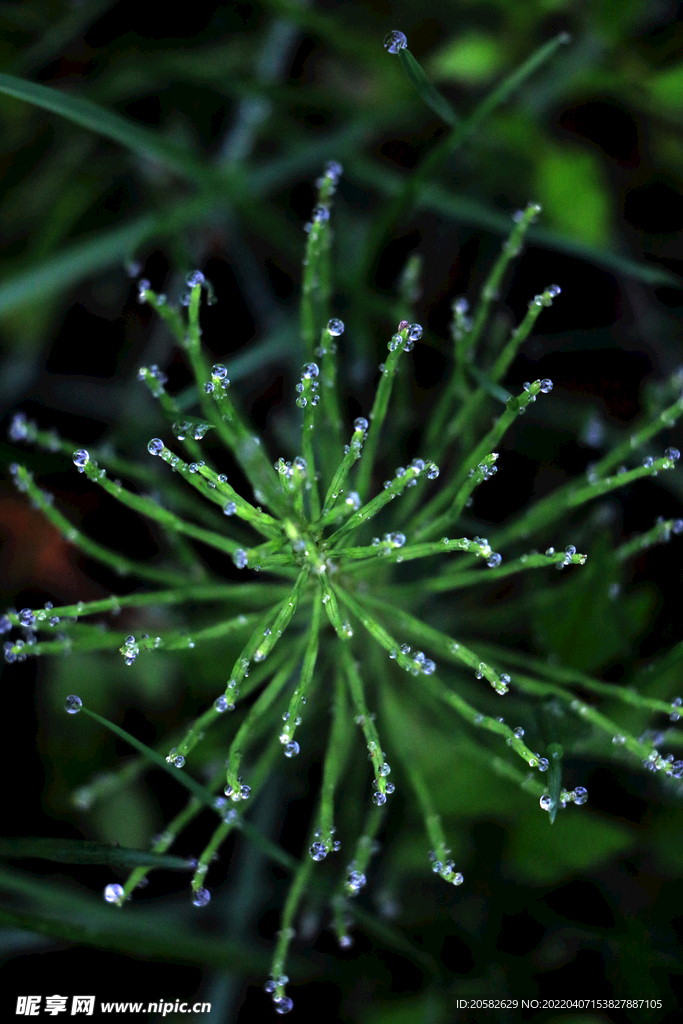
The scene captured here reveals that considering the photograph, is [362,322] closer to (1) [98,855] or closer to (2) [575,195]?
(2) [575,195]

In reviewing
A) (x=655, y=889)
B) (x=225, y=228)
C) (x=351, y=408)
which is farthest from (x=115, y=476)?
(x=655, y=889)

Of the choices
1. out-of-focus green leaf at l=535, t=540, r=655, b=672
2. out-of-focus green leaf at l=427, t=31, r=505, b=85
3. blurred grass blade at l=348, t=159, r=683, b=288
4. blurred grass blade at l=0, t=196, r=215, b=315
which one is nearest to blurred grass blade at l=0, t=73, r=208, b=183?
blurred grass blade at l=0, t=196, r=215, b=315

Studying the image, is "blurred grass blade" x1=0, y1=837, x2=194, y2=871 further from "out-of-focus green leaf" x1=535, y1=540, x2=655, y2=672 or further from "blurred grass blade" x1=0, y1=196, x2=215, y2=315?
"blurred grass blade" x1=0, y1=196, x2=215, y2=315

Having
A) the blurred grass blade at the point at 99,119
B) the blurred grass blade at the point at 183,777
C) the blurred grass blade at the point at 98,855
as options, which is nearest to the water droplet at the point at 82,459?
the blurred grass blade at the point at 183,777

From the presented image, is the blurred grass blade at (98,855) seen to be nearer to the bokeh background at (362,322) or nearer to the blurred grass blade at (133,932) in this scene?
the blurred grass blade at (133,932)

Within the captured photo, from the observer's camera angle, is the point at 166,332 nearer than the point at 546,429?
No

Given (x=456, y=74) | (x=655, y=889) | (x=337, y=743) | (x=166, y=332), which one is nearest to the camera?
(x=337, y=743)

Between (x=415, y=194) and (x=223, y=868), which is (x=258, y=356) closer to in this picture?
(x=415, y=194)
